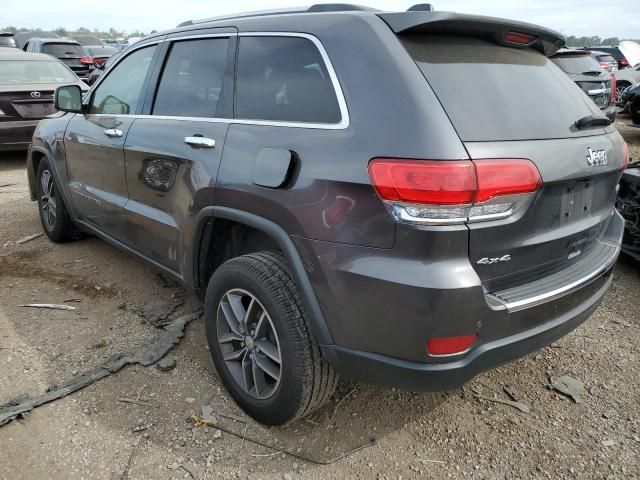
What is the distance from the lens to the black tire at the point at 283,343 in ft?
7.15

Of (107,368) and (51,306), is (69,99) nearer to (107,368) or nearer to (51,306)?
(51,306)

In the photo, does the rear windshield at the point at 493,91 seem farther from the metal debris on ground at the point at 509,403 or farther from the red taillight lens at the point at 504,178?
the metal debris on ground at the point at 509,403

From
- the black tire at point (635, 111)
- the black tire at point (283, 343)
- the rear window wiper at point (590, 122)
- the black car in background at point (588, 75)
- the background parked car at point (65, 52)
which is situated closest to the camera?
the black tire at point (283, 343)

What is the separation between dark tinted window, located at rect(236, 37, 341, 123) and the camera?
2152 mm

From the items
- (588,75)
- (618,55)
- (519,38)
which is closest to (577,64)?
(588,75)

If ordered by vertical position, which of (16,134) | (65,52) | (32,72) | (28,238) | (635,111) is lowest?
(635,111)

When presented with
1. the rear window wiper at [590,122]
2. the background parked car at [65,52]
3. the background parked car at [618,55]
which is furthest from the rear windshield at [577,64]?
the background parked car at [618,55]

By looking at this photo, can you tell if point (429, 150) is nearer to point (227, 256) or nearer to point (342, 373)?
point (342, 373)

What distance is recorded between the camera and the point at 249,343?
2475 millimetres

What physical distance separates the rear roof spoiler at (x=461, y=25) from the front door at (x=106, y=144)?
1.92 m

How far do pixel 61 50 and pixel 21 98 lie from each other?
23.2 feet

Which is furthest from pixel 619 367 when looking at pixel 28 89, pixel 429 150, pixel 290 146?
pixel 28 89

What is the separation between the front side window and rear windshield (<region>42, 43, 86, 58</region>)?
37.7 ft

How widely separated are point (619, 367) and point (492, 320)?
1531 mm
